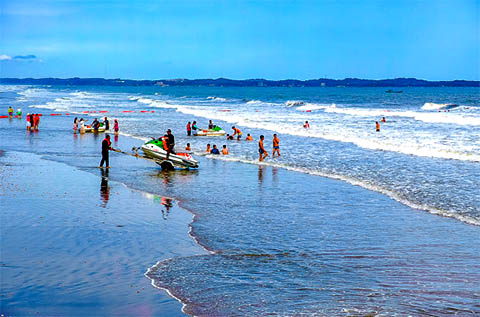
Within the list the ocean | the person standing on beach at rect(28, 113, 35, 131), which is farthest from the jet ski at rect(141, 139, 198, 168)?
the person standing on beach at rect(28, 113, 35, 131)

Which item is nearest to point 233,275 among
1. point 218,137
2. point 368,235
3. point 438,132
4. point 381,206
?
point 368,235

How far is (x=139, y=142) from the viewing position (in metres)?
36.8

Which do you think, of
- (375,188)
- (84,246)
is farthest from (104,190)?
(375,188)

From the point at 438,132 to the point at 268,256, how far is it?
35.5m

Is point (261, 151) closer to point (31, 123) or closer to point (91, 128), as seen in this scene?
point (91, 128)

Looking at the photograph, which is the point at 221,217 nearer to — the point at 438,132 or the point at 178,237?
the point at 178,237

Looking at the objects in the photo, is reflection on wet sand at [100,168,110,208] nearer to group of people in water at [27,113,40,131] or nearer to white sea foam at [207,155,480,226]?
white sea foam at [207,155,480,226]

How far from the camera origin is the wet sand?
9.01 meters

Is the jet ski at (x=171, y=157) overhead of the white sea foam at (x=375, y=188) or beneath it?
overhead

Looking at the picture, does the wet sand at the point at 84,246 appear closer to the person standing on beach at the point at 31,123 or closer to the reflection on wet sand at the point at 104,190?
the reflection on wet sand at the point at 104,190

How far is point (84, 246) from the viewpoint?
476 inches

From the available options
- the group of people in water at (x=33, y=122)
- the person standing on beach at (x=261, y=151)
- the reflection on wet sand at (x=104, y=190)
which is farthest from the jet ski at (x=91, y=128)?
the reflection on wet sand at (x=104, y=190)

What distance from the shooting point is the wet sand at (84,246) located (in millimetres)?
9008

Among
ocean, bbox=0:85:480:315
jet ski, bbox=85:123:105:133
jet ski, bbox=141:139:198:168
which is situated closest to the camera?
ocean, bbox=0:85:480:315
